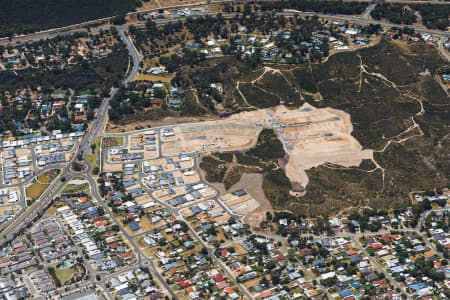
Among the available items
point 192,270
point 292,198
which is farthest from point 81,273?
point 292,198

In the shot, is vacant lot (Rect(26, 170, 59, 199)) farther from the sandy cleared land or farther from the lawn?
the sandy cleared land

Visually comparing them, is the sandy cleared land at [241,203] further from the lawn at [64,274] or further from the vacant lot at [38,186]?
the vacant lot at [38,186]

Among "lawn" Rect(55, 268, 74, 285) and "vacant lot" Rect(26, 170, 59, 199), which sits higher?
"vacant lot" Rect(26, 170, 59, 199)

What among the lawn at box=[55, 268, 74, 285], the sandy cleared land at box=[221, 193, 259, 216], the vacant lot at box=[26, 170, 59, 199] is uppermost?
the vacant lot at box=[26, 170, 59, 199]

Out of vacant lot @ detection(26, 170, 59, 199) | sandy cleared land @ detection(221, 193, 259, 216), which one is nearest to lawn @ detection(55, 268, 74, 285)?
vacant lot @ detection(26, 170, 59, 199)

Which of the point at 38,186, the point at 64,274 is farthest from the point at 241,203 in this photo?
the point at 38,186

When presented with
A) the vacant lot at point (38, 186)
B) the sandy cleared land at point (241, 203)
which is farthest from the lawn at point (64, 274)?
the sandy cleared land at point (241, 203)

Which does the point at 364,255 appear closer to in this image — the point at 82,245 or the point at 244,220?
the point at 244,220

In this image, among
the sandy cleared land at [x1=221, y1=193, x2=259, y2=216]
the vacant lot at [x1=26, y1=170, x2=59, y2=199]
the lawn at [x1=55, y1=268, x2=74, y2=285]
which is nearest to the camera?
the lawn at [x1=55, y1=268, x2=74, y2=285]

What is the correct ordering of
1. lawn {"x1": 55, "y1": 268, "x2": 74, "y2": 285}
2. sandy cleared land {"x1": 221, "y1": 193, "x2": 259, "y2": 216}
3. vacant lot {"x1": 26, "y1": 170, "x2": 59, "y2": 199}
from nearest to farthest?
lawn {"x1": 55, "y1": 268, "x2": 74, "y2": 285}, sandy cleared land {"x1": 221, "y1": 193, "x2": 259, "y2": 216}, vacant lot {"x1": 26, "y1": 170, "x2": 59, "y2": 199}

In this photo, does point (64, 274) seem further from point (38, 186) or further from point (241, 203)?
point (241, 203)
